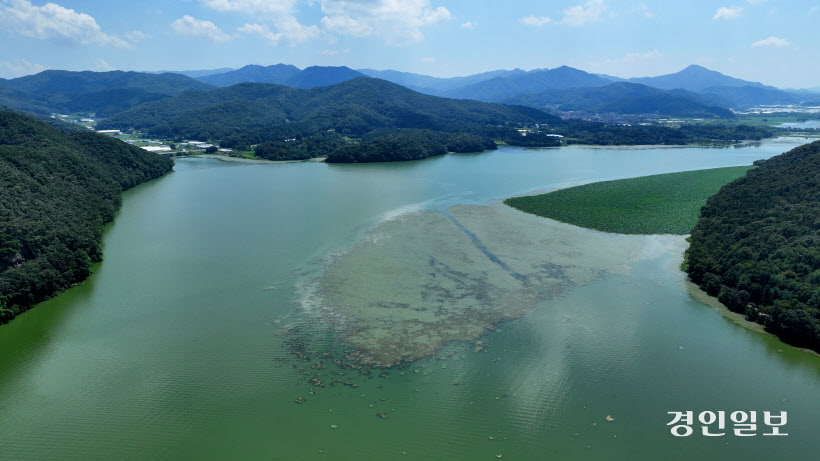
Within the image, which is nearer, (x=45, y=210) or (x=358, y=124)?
(x=45, y=210)

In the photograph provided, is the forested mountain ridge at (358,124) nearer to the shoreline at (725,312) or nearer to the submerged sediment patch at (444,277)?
the submerged sediment patch at (444,277)

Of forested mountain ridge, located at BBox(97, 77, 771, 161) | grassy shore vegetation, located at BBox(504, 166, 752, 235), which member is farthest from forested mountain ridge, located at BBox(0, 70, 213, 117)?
grassy shore vegetation, located at BBox(504, 166, 752, 235)

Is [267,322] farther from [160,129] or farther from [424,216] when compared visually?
[160,129]

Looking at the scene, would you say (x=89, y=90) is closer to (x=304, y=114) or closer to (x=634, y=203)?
(x=304, y=114)

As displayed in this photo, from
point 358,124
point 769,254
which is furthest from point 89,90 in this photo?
point 769,254

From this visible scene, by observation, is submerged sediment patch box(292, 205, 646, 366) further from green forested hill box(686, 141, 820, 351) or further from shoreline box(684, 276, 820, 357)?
green forested hill box(686, 141, 820, 351)

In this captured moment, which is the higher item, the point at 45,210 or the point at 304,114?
the point at 304,114
